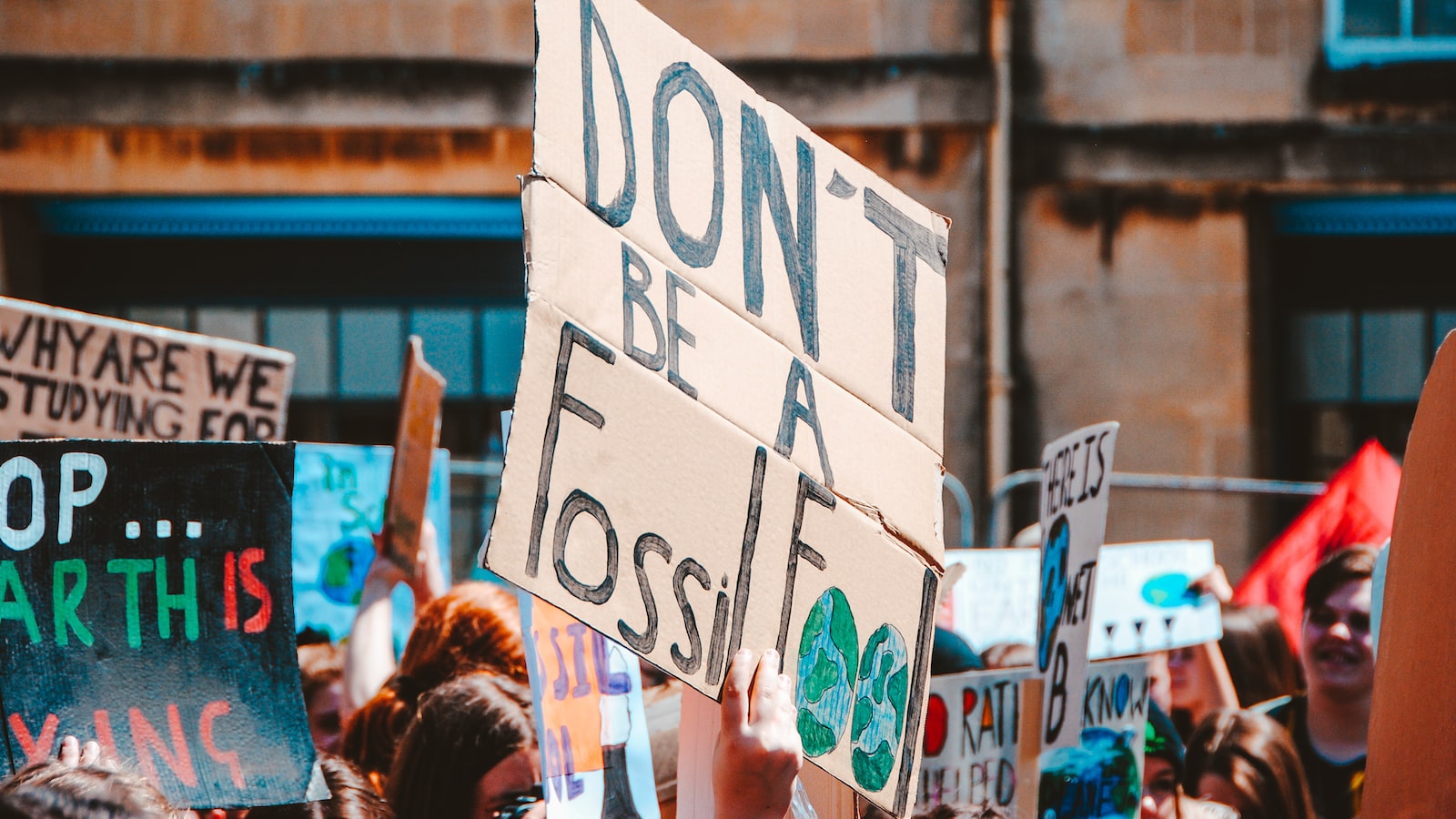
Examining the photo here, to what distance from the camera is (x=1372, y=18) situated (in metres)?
7.98

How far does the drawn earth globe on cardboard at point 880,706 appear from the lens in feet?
5.85

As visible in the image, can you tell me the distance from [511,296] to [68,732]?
21.3 feet

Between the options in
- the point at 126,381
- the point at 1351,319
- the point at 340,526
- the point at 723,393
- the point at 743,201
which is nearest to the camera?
the point at 723,393

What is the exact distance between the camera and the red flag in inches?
192

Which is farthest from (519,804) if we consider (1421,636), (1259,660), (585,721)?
(1259,660)

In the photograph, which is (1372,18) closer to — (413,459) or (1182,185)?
(1182,185)

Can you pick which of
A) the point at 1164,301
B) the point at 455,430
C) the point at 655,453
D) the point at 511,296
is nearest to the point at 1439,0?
the point at 1164,301

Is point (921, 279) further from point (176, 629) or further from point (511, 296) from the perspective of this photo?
point (511, 296)

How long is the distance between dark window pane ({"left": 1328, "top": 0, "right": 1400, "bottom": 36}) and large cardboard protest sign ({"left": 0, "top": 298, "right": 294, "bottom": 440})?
651 cm

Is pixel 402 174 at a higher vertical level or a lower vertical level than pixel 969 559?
higher

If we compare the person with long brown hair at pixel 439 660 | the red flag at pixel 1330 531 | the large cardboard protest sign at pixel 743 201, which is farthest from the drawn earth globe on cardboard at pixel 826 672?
the red flag at pixel 1330 531

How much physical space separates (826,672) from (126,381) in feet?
7.92

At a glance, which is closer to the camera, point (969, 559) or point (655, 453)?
point (655, 453)

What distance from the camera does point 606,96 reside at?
64.8 inches
